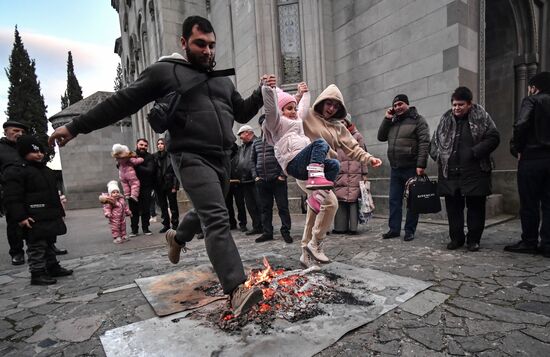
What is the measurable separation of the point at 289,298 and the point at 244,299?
781 mm

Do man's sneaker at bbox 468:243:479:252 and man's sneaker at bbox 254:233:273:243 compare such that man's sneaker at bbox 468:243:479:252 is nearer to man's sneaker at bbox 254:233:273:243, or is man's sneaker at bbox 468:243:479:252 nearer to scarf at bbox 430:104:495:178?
scarf at bbox 430:104:495:178

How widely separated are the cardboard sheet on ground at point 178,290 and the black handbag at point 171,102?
1.47 metres

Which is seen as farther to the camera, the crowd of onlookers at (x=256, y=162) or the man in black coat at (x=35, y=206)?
the man in black coat at (x=35, y=206)

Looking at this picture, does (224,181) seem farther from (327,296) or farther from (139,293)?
→ (139,293)

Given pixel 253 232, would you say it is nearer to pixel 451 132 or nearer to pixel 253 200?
pixel 253 200

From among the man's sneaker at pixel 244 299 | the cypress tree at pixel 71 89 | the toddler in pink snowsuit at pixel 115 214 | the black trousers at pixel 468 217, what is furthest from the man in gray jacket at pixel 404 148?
the cypress tree at pixel 71 89

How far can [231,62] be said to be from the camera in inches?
425

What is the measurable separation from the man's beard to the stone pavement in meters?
2.07

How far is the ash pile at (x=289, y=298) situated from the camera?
2332 millimetres

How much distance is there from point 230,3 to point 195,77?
9.55 metres

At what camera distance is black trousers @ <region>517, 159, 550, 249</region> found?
3818 millimetres

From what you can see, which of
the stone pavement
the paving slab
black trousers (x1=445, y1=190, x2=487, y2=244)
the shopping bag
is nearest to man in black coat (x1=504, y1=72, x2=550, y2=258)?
the stone pavement

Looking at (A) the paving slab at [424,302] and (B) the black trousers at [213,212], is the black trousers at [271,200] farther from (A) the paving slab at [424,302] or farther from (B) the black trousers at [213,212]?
(B) the black trousers at [213,212]

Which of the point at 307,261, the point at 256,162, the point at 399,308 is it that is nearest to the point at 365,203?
the point at 256,162
